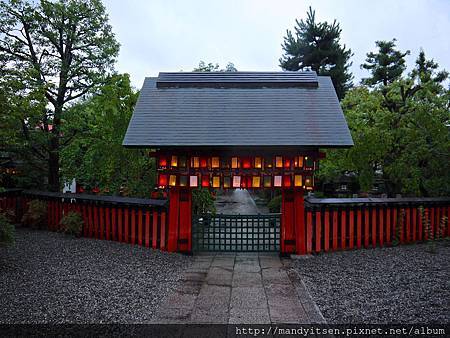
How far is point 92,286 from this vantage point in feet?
18.7

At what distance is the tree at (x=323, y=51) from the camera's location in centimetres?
2552

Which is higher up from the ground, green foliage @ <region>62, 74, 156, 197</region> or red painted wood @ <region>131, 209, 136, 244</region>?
→ green foliage @ <region>62, 74, 156, 197</region>

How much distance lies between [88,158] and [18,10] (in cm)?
645

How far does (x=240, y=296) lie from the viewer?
18.3 feet

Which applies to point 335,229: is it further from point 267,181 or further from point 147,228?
point 147,228

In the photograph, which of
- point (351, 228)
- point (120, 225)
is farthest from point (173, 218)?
point (351, 228)

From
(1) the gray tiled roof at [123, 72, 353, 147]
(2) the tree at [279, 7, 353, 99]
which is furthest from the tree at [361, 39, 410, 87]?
(1) the gray tiled roof at [123, 72, 353, 147]

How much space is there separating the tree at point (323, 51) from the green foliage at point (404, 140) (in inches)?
485

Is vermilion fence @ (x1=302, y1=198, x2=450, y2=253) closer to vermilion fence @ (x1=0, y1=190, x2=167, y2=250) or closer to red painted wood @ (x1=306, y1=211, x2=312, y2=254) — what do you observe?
red painted wood @ (x1=306, y1=211, x2=312, y2=254)

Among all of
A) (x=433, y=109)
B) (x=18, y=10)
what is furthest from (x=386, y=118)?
(x=18, y=10)

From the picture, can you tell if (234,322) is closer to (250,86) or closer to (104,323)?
(104,323)

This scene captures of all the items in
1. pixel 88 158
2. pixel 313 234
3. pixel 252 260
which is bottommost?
pixel 252 260

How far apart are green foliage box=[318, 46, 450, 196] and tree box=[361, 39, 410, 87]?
26.9 ft

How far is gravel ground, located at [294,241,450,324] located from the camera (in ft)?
15.2
